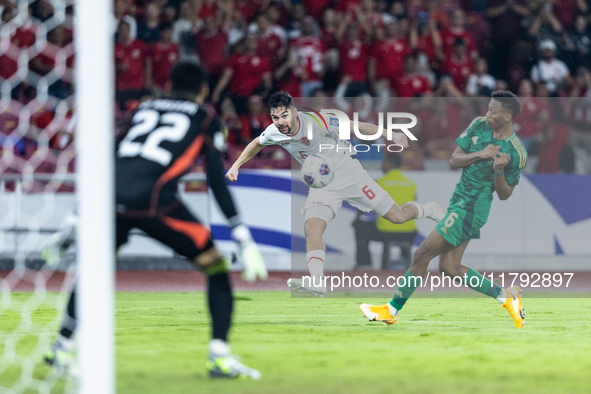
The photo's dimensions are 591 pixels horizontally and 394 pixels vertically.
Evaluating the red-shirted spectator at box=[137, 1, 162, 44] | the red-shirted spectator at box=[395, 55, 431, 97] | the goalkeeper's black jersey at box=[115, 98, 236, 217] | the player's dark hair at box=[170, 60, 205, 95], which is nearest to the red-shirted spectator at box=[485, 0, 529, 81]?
the red-shirted spectator at box=[395, 55, 431, 97]

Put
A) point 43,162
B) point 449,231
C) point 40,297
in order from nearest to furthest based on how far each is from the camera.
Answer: point 449,231 < point 40,297 < point 43,162

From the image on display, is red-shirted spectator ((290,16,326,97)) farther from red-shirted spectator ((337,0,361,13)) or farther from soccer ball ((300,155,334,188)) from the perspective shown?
soccer ball ((300,155,334,188))

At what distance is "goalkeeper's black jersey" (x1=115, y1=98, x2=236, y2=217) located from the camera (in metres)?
4.61

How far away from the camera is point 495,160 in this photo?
24.4 feet

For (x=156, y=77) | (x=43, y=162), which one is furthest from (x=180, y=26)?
(x=43, y=162)

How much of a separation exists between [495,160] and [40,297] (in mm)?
4830

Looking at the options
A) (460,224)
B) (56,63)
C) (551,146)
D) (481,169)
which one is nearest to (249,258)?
(460,224)

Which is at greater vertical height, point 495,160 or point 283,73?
point 283,73

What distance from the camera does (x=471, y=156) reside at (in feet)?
24.6

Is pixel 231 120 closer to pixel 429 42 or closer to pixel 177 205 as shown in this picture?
pixel 429 42

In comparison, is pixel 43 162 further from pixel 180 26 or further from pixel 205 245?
pixel 205 245

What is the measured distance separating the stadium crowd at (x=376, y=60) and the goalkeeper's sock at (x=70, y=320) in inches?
244

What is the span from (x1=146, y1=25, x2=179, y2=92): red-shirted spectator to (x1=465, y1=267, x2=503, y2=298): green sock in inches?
262

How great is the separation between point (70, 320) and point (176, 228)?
83 cm
